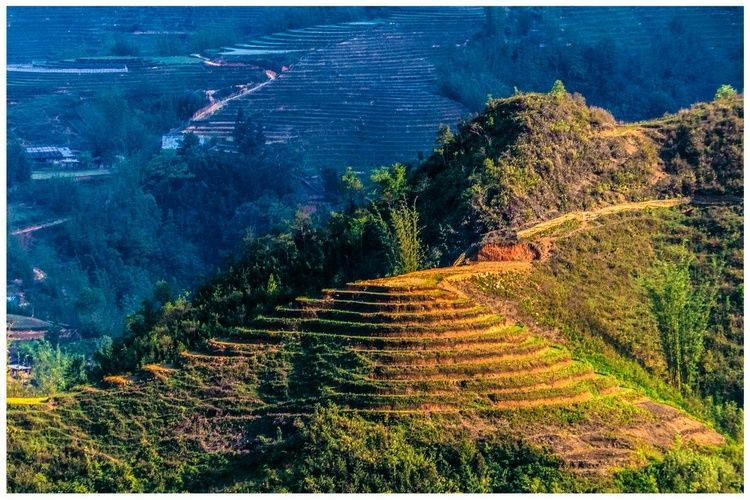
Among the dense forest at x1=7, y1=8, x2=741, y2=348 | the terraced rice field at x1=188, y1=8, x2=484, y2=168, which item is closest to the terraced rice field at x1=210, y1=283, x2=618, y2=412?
the dense forest at x1=7, y1=8, x2=741, y2=348

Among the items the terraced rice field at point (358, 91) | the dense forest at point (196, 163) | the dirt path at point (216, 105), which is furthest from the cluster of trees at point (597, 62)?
the dirt path at point (216, 105)

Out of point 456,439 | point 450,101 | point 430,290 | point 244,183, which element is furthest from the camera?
point 450,101

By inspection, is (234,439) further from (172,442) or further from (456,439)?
(456,439)

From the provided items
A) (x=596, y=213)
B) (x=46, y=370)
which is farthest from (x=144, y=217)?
(x=596, y=213)

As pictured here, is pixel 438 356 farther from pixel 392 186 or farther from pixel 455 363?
pixel 392 186

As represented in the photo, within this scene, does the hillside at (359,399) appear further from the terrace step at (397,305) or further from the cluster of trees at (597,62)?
the cluster of trees at (597,62)

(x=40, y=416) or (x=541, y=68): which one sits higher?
(x=541, y=68)

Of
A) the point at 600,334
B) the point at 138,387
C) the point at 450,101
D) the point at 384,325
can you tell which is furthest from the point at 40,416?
the point at 450,101
